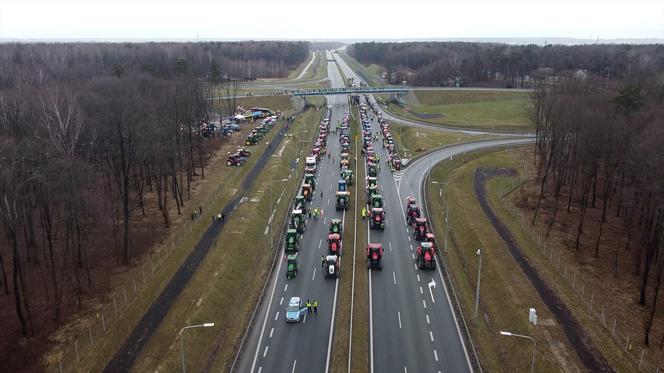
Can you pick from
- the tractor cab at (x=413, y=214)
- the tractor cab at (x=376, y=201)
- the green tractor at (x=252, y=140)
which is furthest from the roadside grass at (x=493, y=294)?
the green tractor at (x=252, y=140)

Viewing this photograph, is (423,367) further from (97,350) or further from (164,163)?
(164,163)

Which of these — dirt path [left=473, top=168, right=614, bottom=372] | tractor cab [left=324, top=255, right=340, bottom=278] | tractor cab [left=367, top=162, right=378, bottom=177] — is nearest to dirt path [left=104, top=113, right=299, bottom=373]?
tractor cab [left=324, top=255, right=340, bottom=278]

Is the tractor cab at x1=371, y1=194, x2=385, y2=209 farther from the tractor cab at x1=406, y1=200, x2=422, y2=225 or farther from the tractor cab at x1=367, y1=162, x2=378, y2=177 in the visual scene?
the tractor cab at x1=367, y1=162, x2=378, y2=177

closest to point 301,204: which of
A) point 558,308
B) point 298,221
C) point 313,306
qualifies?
point 298,221

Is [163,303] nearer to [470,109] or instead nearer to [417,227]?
[417,227]

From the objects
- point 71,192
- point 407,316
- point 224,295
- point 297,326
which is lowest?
point 297,326

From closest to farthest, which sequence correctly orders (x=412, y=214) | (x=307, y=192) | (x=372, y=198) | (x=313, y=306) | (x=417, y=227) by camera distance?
(x=313, y=306) < (x=417, y=227) < (x=412, y=214) < (x=372, y=198) < (x=307, y=192)
